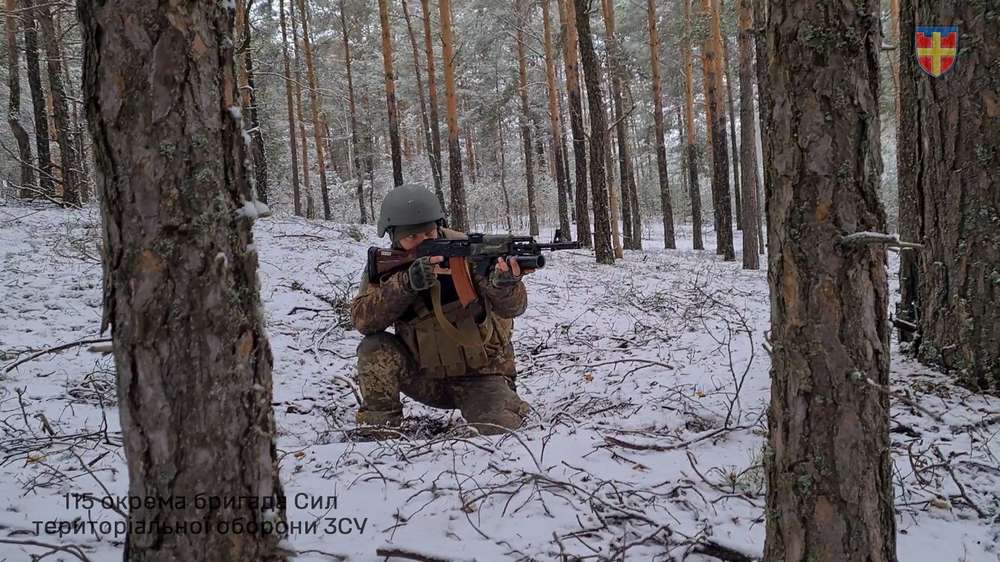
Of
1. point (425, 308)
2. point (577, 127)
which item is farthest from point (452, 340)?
point (577, 127)

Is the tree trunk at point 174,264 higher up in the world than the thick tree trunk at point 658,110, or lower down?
lower down

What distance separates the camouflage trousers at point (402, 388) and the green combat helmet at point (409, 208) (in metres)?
0.76

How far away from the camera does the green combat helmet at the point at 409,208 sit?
11.4ft

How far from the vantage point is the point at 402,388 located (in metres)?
Answer: 3.68

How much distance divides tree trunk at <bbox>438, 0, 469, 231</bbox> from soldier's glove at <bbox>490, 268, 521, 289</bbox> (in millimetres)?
9359

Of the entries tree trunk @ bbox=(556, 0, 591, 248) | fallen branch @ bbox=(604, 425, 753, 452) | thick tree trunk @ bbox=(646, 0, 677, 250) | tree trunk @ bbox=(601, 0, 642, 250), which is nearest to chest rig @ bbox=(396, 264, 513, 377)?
fallen branch @ bbox=(604, 425, 753, 452)

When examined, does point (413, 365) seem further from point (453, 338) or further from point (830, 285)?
point (830, 285)

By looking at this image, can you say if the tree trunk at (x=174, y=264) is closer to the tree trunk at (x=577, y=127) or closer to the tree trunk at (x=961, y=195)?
the tree trunk at (x=961, y=195)

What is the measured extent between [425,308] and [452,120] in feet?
32.9

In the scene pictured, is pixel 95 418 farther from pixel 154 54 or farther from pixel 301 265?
pixel 301 265

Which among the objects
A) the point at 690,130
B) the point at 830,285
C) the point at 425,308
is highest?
the point at 690,130

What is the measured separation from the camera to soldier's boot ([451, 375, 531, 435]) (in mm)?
3358

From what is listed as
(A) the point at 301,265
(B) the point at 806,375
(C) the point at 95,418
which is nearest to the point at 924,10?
(B) the point at 806,375

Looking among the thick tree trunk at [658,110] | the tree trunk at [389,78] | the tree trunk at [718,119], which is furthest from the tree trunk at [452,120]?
the tree trunk at [718,119]
